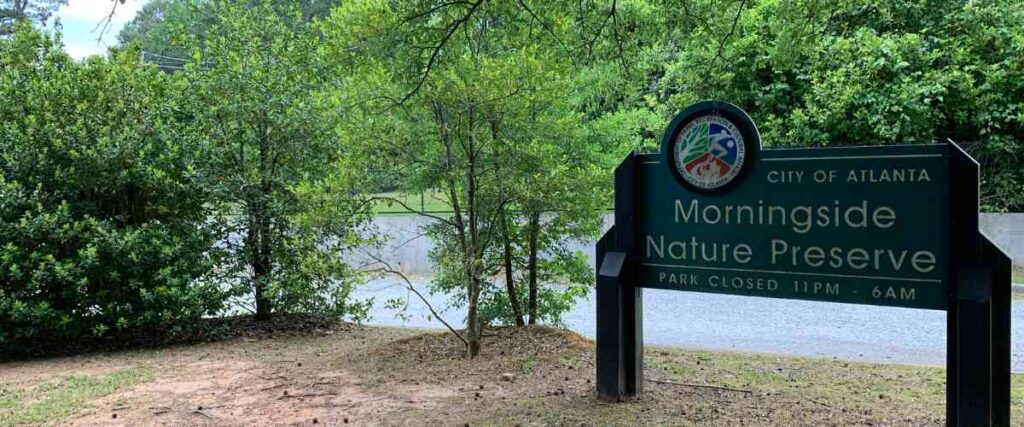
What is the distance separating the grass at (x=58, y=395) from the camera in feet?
16.1

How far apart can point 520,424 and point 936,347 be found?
5.53 meters

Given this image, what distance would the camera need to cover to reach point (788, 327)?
9.28 metres

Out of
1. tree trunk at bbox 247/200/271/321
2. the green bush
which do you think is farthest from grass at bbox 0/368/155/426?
tree trunk at bbox 247/200/271/321

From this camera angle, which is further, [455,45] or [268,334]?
[268,334]

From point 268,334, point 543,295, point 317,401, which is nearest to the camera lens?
point 317,401

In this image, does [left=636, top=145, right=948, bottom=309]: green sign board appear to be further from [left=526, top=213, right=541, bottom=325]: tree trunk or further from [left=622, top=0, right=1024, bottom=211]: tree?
[left=622, top=0, right=1024, bottom=211]: tree

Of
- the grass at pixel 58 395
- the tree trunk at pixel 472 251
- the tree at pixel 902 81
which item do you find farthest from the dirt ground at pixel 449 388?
the tree at pixel 902 81

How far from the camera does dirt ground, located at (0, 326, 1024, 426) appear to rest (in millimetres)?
4598

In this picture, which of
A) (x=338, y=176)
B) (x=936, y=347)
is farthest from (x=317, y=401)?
(x=936, y=347)

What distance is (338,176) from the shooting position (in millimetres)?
6379

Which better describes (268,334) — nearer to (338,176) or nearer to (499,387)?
(338,176)

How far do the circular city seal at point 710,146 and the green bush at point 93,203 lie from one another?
5411 mm

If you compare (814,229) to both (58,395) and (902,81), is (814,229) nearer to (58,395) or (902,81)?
(58,395)

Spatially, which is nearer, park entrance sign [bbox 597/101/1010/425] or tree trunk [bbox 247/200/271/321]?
park entrance sign [bbox 597/101/1010/425]
